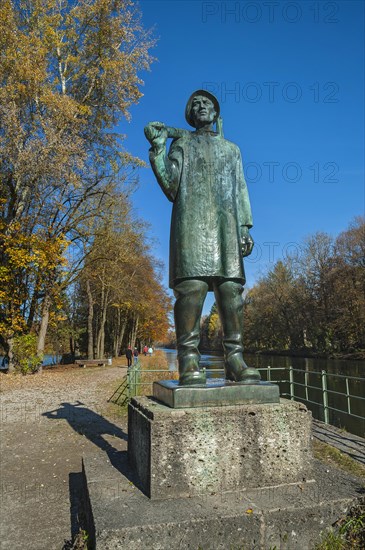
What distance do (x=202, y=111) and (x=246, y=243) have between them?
4.36 ft

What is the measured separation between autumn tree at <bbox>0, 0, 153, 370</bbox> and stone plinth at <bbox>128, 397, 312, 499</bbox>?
15.7 metres

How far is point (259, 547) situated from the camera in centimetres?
265

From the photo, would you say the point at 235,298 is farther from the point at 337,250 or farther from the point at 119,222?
the point at 337,250

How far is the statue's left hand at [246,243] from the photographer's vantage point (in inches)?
156

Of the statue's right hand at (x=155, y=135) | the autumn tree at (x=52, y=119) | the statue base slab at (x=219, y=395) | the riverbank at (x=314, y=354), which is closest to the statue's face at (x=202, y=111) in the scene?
the statue's right hand at (x=155, y=135)

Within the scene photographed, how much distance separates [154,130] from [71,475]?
4.35 metres

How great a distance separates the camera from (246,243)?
3980 mm

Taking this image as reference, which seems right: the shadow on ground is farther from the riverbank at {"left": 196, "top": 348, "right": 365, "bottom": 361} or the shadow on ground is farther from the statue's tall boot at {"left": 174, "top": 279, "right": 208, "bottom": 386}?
the riverbank at {"left": 196, "top": 348, "right": 365, "bottom": 361}

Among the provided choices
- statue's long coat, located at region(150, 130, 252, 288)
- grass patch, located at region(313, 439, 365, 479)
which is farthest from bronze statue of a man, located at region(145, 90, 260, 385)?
grass patch, located at region(313, 439, 365, 479)

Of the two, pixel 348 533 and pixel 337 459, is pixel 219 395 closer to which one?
pixel 348 533

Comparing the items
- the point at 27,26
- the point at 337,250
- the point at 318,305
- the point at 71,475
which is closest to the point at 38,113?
the point at 27,26

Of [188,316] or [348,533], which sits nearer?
[348,533]

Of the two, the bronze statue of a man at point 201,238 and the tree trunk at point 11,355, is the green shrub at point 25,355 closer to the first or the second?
the tree trunk at point 11,355

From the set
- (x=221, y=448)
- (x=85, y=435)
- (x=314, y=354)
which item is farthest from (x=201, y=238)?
(x=314, y=354)
